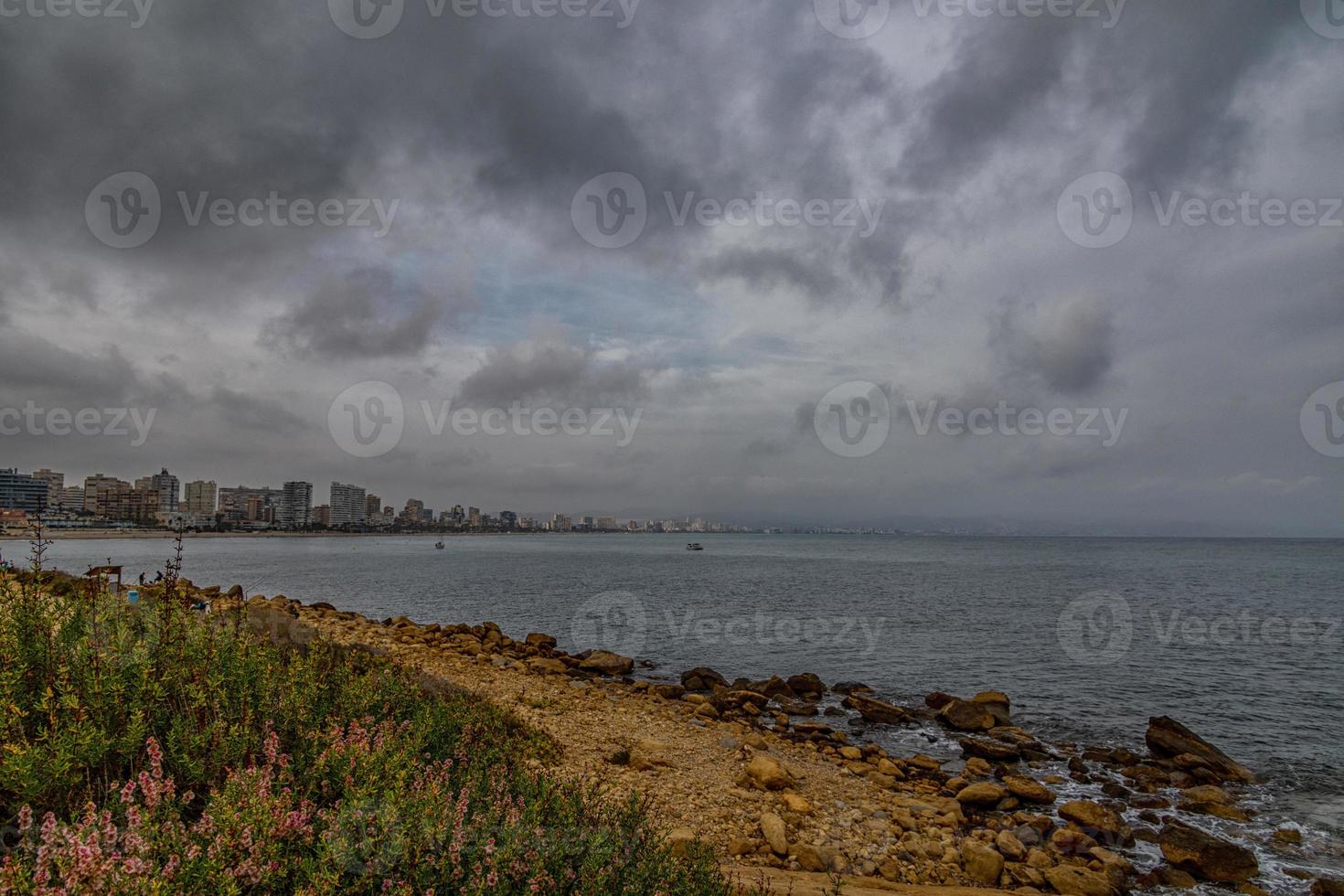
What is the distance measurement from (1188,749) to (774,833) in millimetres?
13275

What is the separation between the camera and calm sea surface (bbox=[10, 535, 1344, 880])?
19391mm

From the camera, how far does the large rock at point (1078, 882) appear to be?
362 inches

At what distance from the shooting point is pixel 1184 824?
11.9 m

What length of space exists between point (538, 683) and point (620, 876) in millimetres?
14979

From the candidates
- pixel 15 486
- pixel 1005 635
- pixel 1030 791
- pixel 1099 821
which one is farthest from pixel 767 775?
pixel 15 486

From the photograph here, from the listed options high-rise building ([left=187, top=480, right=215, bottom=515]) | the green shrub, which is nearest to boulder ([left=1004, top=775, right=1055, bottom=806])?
the green shrub

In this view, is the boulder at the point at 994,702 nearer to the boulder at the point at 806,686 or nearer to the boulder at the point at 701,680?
the boulder at the point at 806,686

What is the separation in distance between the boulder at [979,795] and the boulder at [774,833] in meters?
5.22

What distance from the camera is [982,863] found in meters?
9.30

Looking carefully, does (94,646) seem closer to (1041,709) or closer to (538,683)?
(538,683)

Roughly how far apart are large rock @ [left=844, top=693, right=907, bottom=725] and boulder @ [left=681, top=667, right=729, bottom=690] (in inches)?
169

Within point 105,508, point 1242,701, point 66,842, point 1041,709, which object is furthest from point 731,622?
point 105,508

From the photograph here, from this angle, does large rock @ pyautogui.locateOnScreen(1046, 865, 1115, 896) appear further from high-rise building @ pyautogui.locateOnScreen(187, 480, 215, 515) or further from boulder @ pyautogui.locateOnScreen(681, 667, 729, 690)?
high-rise building @ pyautogui.locateOnScreen(187, 480, 215, 515)

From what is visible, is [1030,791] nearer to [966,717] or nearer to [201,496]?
[966,717]
